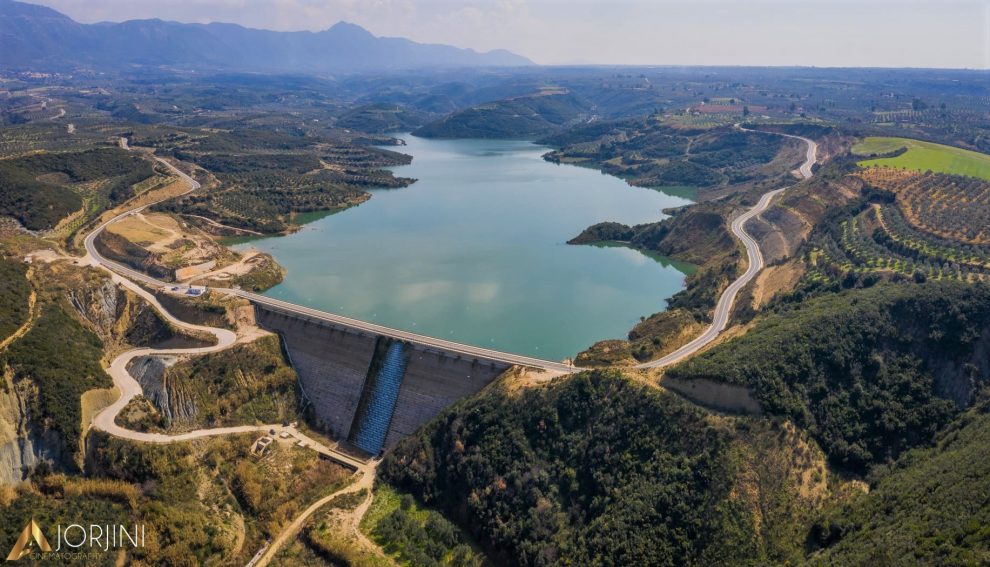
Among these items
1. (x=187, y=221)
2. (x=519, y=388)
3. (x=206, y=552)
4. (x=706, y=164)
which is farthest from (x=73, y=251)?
(x=706, y=164)

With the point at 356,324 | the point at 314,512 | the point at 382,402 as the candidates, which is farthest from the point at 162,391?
the point at 382,402

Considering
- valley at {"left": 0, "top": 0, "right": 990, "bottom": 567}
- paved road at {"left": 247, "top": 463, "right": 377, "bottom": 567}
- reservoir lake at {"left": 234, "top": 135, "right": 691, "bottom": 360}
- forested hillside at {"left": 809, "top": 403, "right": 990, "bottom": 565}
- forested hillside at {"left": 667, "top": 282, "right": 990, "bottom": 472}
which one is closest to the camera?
forested hillside at {"left": 809, "top": 403, "right": 990, "bottom": 565}

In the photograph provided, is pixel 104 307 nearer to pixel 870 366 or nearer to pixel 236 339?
pixel 236 339

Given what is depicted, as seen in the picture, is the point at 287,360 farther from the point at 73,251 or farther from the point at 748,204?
the point at 748,204

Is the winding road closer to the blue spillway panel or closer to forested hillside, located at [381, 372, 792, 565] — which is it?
the blue spillway panel

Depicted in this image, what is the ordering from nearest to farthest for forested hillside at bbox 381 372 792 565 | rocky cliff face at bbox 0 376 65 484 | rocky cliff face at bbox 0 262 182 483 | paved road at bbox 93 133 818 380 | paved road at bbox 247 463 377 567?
forested hillside at bbox 381 372 792 565
paved road at bbox 247 463 377 567
rocky cliff face at bbox 0 376 65 484
paved road at bbox 93 133 818 380
rocky cliff face at bbox 0 262 182 483

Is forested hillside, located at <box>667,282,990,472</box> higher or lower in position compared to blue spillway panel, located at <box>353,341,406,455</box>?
higher

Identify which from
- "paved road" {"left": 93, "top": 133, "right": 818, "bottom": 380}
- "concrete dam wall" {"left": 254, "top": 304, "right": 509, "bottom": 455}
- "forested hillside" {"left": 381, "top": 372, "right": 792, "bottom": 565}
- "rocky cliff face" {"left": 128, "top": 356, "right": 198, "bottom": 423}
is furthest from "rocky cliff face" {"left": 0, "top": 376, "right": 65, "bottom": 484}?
"forested hillside" {"left": 381, "top": 372, "right": 792, "bottom": 565}
